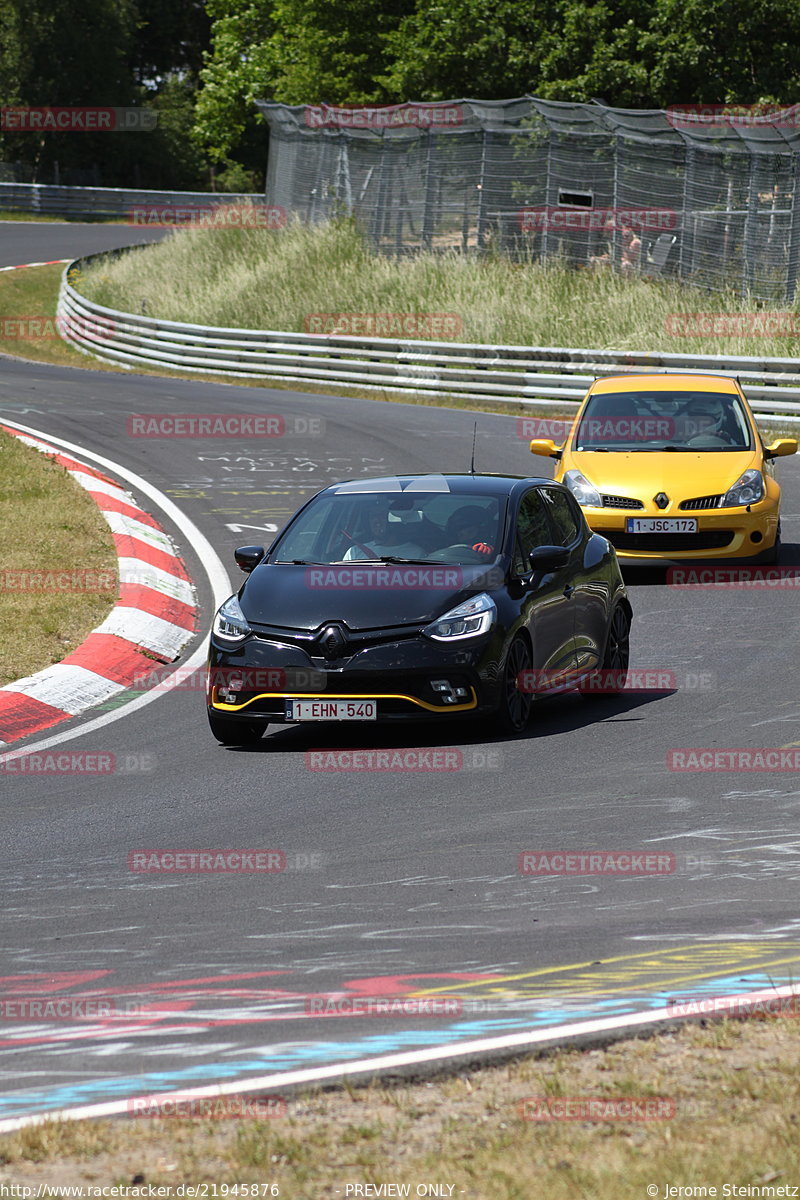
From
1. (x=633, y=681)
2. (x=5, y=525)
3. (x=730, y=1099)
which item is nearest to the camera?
(x=730, y=1099)

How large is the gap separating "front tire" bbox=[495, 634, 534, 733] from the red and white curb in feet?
9.53

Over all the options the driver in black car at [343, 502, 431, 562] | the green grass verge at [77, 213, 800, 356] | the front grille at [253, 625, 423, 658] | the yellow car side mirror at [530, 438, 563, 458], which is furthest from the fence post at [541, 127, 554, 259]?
the front grille at [253, 625, 423, 658]

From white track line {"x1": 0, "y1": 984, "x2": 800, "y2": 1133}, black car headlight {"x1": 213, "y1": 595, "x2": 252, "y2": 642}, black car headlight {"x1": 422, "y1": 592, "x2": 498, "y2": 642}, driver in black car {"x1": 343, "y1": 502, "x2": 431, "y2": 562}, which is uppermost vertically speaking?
driver in black car {"x1": 343, "y1": 502, "x2": 431, "y2": 562}

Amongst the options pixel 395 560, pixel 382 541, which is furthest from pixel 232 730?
pixel 382 541

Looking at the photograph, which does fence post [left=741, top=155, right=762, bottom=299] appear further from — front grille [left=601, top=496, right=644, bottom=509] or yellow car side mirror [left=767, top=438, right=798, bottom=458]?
front grille [left=601, top=496, right=644, bottom=509]

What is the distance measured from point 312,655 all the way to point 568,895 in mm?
3316

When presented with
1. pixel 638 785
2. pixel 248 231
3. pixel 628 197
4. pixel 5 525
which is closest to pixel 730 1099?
pixel 638 785

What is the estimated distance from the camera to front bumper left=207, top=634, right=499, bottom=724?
953cm

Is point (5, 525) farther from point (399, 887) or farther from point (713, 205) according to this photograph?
point (713, 205)

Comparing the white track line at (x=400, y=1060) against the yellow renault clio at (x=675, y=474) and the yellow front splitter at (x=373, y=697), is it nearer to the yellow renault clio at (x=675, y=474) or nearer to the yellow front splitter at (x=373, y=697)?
the yellow front splitter at (x=373, y=697)

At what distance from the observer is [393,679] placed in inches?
375

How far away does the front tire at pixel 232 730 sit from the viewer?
988 centimetres

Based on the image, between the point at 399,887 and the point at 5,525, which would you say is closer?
the point at 399,887

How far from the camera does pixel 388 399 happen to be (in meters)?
31.2
